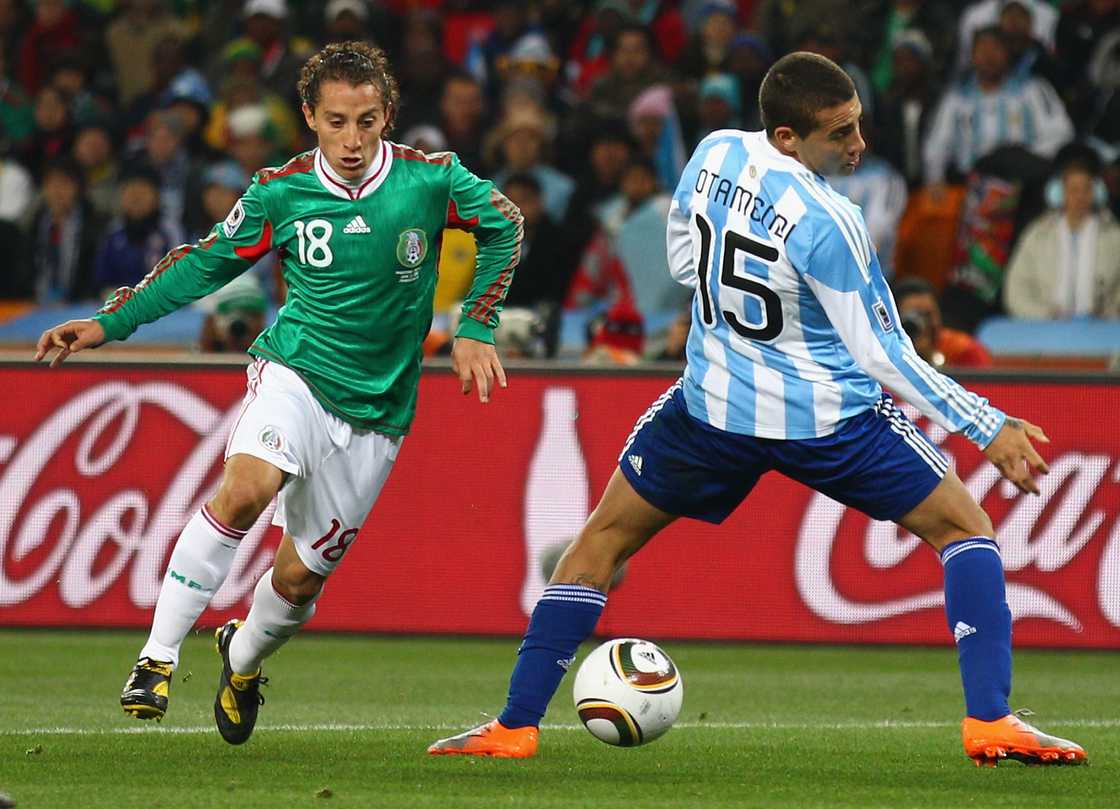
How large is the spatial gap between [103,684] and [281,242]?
2927mm

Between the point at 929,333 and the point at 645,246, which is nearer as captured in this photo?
the point at 929,333

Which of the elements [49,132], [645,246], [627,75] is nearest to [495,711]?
[645,246]

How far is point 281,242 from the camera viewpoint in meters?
6.70

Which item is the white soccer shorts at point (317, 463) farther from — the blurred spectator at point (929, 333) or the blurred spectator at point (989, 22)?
the blurred spectator at point (989, 22)

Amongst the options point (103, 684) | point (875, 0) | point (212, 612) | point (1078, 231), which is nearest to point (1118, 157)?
point (1078, 231)

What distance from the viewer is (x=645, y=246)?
13.7 m

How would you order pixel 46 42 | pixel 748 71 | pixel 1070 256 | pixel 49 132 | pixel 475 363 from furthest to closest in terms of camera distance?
pixel 46 42, pixel 49 132, pixel 748 71, pixel 1070 256, pixel 475 363

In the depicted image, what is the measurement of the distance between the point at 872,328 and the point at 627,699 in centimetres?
135

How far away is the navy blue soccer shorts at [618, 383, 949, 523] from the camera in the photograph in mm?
6156

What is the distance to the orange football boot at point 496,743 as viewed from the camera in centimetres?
641

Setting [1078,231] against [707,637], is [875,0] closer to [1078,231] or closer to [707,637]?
[1078,231]

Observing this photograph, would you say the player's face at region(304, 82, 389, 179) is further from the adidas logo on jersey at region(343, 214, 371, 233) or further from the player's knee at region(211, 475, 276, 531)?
the player's knee at region(211, 475, 276, 531)

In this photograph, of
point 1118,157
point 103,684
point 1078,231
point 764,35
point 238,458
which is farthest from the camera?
point 764,35

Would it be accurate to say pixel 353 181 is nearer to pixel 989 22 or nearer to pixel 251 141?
pixel 251 141
